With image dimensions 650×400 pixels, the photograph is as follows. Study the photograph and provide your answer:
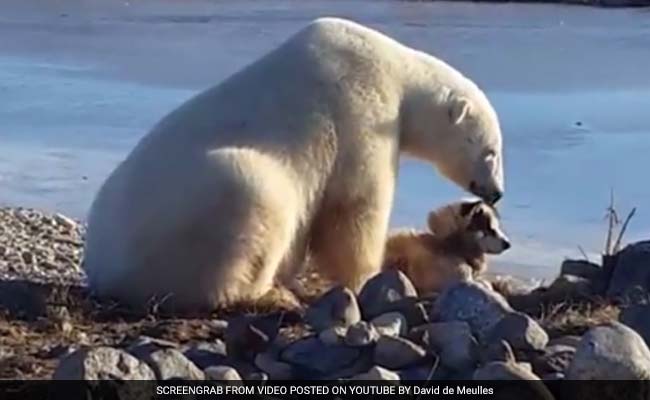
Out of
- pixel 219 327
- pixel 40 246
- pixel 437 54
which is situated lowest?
pixel 437 54

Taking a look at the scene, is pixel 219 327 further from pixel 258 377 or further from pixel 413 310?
pixel 258 377

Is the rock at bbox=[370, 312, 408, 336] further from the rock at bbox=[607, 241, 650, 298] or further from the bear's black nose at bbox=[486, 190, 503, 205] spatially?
the bear's black nose at bbox=[486, 190, 503, 205]

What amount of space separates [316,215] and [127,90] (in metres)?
9.54

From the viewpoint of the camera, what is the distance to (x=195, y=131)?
6.19 metres

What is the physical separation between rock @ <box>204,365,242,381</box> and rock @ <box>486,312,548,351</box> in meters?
0.83

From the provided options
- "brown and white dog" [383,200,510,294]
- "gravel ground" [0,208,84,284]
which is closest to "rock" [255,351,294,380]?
→ "brown and white dog" [383,200,510,294]

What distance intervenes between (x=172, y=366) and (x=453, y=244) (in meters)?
2.65

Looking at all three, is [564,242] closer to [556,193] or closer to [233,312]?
[556,193]

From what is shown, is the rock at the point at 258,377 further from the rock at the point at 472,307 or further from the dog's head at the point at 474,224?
the dog's head at the point at 474,224

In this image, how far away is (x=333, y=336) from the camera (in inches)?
186

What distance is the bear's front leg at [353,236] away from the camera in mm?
6480

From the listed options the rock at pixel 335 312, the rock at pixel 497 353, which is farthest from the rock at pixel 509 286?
the rock at pixel 497 353

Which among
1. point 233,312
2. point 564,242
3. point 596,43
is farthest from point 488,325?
point 596,43

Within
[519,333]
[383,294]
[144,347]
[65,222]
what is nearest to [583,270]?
[383,294]
